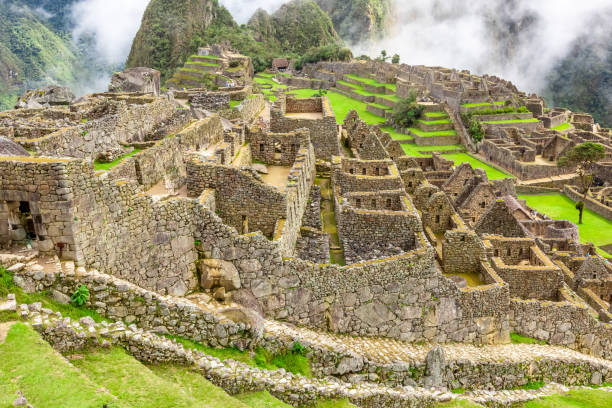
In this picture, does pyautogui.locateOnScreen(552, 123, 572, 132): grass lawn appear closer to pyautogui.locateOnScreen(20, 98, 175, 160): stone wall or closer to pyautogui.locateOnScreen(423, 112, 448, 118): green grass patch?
pyautogui.locateOnScreen(423, 112, 448, 118): green grass patch

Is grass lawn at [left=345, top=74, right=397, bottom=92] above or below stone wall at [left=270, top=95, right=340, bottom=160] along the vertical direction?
above

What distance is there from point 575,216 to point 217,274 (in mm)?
42339

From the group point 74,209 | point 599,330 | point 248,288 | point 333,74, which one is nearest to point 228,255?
point 248,288

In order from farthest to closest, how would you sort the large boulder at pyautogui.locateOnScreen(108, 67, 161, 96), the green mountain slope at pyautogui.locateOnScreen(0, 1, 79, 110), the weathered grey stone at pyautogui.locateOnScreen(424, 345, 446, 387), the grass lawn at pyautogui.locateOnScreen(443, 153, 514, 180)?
1. the grass lawn at pyautogui.locateOnScreen(443, 153, 514, 180)
2. the green mountain slope at pyautogui.locateOnScreen(0, 1, 79, 110)
3. the large boulder at pyautogui.locateOnScreen(108, 67, 161, 96)
4. the weathered grey stone at pyautogui.locateOnScreen(424, 345, 446, 387)

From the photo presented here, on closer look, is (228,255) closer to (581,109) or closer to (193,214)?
(193,214)

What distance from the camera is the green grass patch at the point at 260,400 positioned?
30.7 feet

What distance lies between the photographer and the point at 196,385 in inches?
350

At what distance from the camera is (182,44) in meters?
115

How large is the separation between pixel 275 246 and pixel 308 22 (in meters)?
166

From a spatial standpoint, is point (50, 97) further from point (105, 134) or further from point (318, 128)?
point (318, 128)

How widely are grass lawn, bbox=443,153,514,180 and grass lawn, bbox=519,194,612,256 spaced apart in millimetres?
5892

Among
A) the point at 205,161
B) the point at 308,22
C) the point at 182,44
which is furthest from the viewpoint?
the point at 308,22

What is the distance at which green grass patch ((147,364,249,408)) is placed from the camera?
853cm

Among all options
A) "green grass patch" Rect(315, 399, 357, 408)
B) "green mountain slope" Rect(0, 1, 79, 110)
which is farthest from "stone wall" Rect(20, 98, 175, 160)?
"green mountain slope" Rect(0, 1, 79, 110)
